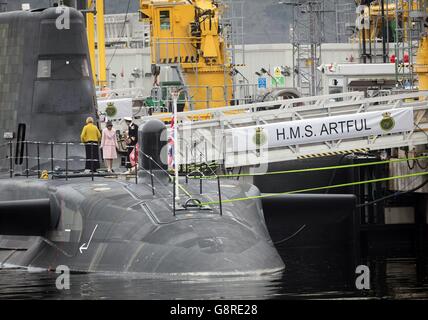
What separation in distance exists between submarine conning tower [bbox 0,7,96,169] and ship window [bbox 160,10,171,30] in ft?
66.3

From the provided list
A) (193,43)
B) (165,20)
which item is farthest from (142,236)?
(165,20)

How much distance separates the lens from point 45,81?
2455 cm

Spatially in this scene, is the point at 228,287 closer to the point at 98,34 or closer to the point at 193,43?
the point at 98,34

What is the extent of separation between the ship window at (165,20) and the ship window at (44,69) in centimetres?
2066

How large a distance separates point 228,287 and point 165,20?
95.3 ft

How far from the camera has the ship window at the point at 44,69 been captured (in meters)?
24.6

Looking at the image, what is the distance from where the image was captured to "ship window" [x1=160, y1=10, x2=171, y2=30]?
45.1m

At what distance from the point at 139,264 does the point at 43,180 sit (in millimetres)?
4813

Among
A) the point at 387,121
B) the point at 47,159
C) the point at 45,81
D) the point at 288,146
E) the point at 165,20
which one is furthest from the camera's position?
the point at 165,20

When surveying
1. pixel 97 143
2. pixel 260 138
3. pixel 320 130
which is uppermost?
pixel 320 130

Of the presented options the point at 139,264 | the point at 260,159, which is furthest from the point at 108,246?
the point at 260,159

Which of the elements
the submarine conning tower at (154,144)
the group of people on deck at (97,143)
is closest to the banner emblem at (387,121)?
the group of people on deck at (97,143)

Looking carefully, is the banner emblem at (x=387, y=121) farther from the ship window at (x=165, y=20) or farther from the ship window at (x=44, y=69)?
the ship window at (x=165, y=20)
